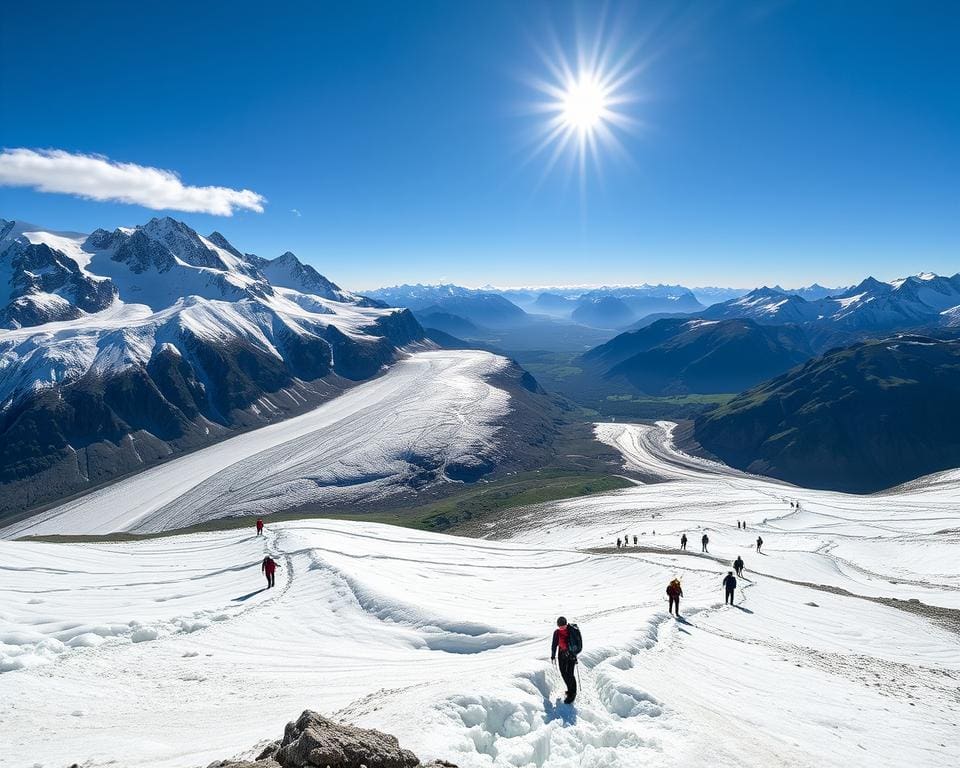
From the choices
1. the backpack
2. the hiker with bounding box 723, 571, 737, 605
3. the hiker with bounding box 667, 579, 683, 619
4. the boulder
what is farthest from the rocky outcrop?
the hiker with bounding box 723, 571, 737, 605

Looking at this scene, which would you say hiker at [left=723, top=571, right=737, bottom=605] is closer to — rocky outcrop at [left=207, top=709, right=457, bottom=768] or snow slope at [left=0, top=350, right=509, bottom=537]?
rocky outcrop at [left=207, top=709, right=457, bottom=768]

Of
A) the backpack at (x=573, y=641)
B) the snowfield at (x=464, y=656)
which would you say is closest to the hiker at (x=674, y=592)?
the snowfield at (x=464, y=656)

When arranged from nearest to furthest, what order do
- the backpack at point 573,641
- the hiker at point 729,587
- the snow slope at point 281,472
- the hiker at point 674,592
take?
the backpack at point 573,641, the hiker at point 674,592, the hiker at point 729,587, the snow slope at point 281,472

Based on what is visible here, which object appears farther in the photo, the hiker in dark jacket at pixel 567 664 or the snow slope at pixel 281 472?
the snow slope at pixel 281 472

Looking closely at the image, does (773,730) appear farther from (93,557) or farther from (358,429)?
(358,429)

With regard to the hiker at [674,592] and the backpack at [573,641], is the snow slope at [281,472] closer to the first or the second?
the hiker at [674,592]

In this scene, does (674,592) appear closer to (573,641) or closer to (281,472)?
(573,641)

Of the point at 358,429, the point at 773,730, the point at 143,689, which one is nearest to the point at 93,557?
the point at 143,689
